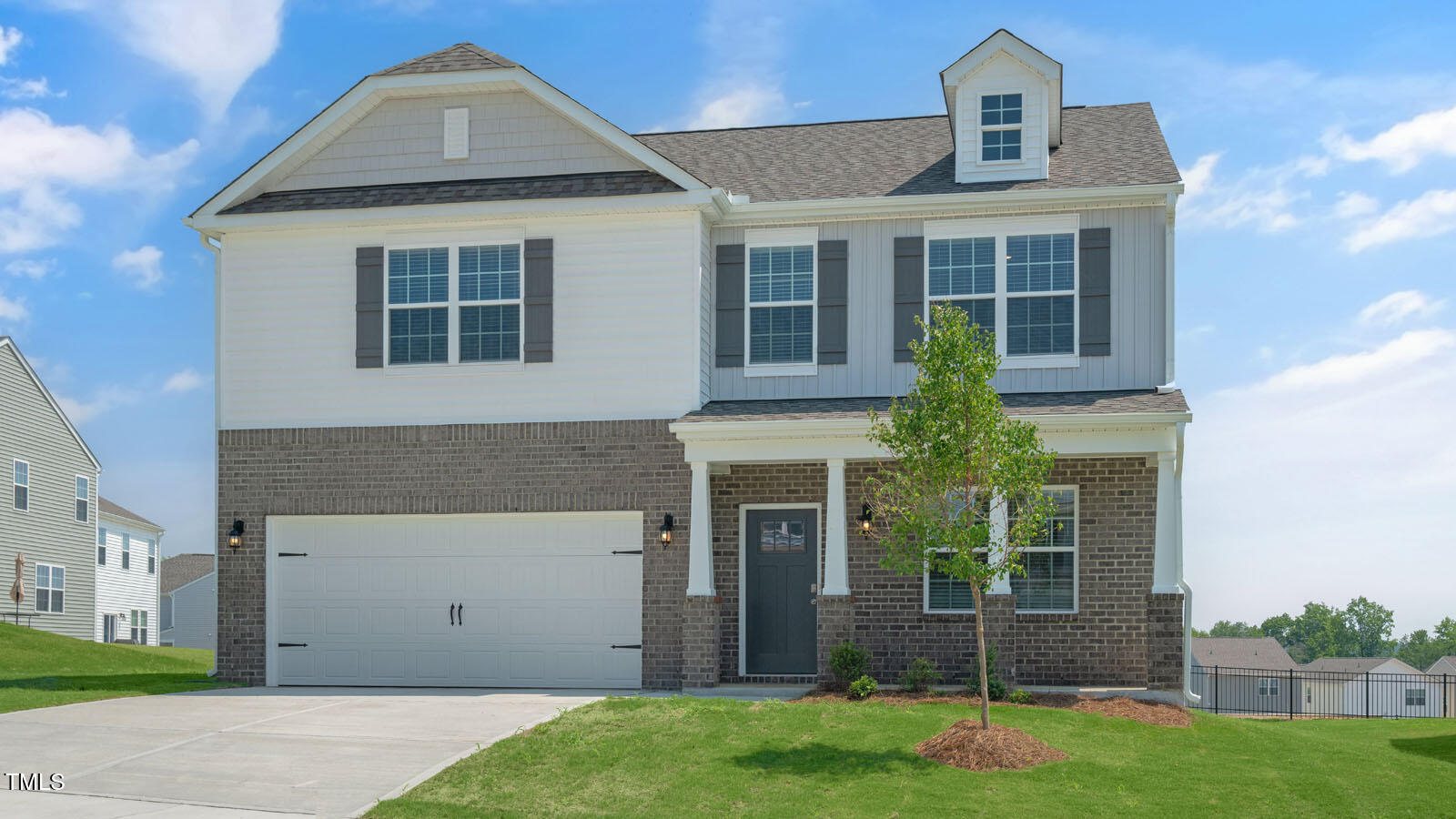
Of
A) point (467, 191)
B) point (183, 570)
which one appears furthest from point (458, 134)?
point (183, 570)

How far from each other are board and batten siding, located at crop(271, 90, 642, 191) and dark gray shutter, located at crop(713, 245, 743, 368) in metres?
1.74

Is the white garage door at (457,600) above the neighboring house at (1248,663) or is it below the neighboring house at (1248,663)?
above

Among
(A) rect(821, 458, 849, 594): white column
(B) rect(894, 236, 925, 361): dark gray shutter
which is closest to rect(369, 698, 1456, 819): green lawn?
(A) rect(821, 458, 849, 594): white column

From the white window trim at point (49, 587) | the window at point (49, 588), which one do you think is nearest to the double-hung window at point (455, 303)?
the white window trim at point (49, 587)

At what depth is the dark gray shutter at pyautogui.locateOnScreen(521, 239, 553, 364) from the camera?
1712 cm

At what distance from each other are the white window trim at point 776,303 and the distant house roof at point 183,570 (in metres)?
47.5

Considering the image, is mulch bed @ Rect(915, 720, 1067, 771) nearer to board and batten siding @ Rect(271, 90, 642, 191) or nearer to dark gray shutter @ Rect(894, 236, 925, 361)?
dark gray shutter @ Rect(894, 236, 925, 361)

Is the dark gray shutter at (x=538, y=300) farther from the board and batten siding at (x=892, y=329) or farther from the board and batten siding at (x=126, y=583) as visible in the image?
the board and batten siding at (x=126, y=583)

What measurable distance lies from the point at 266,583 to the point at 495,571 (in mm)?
3217

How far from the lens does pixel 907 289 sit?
56.0 ft

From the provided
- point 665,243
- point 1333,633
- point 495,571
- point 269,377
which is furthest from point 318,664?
point 1333,633

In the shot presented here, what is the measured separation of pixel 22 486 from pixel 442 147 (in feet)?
80.3

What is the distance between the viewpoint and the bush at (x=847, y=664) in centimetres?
1520

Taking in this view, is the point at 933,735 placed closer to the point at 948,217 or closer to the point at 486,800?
the point at 486,800
